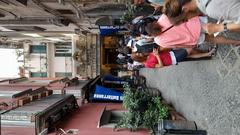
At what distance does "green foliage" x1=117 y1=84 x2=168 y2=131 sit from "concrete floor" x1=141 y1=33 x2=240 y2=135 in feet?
2.52

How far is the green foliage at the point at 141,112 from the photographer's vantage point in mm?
10336

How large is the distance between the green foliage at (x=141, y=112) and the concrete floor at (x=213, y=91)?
2.52 ft

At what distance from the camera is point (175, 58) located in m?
8.66

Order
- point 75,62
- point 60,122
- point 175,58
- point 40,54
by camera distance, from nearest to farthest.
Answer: point 175,58 < point 60,122 < point 75,62 < point 40,54

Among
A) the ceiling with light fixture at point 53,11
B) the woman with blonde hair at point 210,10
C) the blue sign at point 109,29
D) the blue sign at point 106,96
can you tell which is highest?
the ceiling with light fixture at point 53,11

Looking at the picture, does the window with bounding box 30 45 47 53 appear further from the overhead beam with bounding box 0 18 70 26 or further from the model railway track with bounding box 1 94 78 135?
the model railway track with bounding box 1 94 78 135

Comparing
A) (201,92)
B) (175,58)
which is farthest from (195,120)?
(175,58)

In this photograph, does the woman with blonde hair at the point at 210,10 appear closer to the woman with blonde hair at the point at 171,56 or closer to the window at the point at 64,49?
the woman with blonde hair at the point at 171,56

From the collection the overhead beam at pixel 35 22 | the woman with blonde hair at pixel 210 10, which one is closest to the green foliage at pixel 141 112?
the woman with blonde hair at pixel 210 10

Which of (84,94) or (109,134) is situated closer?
(109,134)

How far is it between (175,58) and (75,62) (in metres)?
19.2

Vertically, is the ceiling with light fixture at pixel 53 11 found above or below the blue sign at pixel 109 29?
above

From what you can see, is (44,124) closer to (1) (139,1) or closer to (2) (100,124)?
(2) (100,124)

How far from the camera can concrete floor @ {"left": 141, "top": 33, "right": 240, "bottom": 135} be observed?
274 inches
